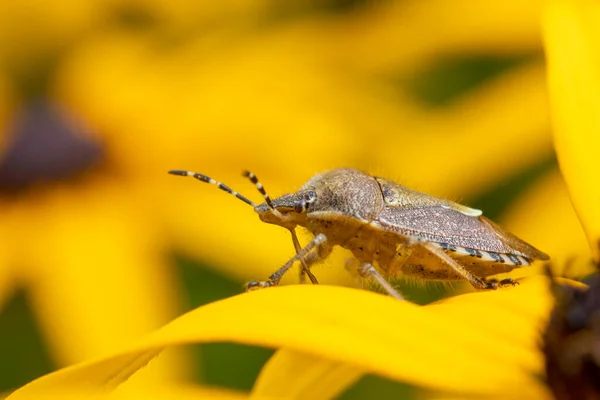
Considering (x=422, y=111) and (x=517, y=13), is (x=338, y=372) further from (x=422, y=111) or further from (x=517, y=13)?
(x=517, y=13)

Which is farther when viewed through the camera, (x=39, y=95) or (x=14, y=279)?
(x=39, y=95)

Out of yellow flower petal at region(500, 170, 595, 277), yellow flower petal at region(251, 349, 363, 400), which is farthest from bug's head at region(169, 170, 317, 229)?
yellow flower petal at region(500, 170, 595, 277)

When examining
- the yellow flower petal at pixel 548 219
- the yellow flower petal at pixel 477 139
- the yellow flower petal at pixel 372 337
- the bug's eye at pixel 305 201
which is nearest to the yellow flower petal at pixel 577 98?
the yellow flower petal at pixel 372 337

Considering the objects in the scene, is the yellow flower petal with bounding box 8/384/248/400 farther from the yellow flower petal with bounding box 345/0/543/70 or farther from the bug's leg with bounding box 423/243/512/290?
the yellow flower petal with bounding box 345/0/543/70

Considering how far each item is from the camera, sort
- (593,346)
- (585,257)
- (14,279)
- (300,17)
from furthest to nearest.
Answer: (300,17)
(14,279)
(585,257)
(593,346)

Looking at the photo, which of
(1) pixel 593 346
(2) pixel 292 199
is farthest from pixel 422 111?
(1) pixel 593 346

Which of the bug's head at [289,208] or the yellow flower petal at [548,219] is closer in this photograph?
the bug's head at [289,208]

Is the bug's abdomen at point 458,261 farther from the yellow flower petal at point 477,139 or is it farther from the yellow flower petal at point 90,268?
the yellow flower petal at point 477,139
